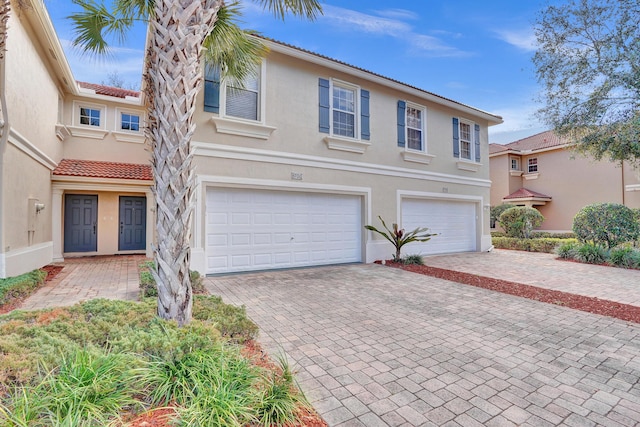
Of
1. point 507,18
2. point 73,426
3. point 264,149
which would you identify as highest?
point 507,18

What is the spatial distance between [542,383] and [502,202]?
2104 centimetres

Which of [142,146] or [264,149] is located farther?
[142,146]

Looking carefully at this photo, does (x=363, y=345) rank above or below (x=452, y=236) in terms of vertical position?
below

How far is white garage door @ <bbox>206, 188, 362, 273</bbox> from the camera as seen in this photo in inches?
329

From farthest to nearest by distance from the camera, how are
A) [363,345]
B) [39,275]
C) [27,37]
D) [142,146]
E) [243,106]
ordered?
1. [142,146]
2. [243,106]
3. [27,37]
4. [39,275]
5. [363,345]

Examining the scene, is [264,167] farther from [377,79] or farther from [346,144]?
[377,79]

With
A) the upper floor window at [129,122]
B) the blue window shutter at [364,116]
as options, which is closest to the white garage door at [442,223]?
the blue window shutter at [364,116]

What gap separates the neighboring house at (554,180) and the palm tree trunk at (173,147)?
19879mm

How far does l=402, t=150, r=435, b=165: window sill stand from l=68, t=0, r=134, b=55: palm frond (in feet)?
29.3

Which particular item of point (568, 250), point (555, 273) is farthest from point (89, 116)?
point (568, 250)

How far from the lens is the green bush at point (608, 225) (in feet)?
36.4

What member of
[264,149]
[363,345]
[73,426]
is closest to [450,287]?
[363,345]

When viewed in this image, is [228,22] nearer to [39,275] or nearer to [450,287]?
[39,275]

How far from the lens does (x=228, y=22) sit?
6305 mm
